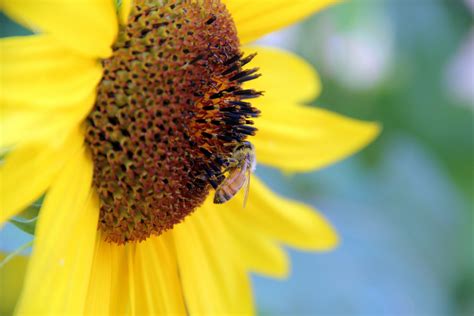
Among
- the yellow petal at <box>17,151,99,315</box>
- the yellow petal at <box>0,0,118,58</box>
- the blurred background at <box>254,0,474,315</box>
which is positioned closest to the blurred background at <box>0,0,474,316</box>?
the blurred background at <box>254,0,474,315</box>

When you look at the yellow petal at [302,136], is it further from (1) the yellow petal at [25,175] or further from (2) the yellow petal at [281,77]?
(1) the yellow petal at [25,175]

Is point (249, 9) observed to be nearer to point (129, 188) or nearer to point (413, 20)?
point (129, 188)

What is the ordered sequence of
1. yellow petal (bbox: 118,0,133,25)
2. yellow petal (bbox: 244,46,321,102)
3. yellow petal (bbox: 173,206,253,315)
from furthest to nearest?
yellow petal (bbox: 244,46,321,102) → yellow petal (bbox: 173,206,253,315) → yellow petal (bbox: 118,0,133,25)

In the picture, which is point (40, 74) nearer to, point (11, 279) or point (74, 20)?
point (74, 20)

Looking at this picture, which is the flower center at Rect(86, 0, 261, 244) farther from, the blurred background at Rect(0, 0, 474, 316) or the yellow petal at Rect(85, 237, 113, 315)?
the blurred background at Rect(0, 0, 474, 316)

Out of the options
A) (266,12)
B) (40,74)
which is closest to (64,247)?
(40,74)

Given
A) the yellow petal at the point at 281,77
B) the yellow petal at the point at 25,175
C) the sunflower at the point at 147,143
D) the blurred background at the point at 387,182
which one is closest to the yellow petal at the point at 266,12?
the sunflower at the point at 147,143
